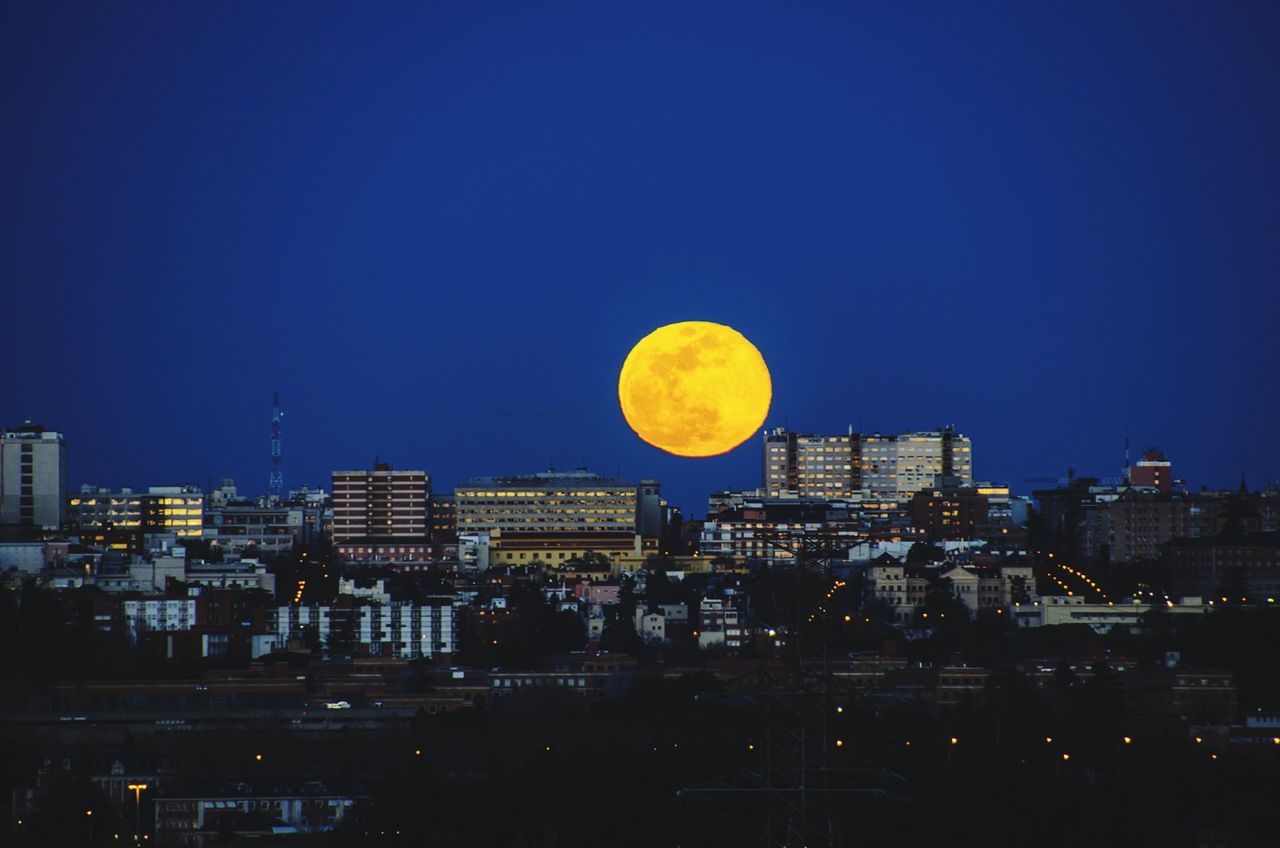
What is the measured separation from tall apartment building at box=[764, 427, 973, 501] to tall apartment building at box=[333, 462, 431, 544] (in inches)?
432

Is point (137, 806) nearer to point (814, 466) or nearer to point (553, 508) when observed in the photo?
point (553, 508)

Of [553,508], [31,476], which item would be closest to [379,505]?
[553,508]

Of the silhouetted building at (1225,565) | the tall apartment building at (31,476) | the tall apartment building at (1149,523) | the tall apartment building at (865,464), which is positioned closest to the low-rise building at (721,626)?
the silhouetted building at (1225,565)

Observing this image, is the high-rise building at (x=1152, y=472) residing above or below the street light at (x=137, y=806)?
above

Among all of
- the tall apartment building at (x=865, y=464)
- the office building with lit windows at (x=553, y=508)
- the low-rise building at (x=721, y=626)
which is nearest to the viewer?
the low-rise building at (x=721, y=626)

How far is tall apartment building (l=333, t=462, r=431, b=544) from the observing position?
192ft

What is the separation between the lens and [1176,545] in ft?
146

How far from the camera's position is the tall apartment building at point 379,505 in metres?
58.4

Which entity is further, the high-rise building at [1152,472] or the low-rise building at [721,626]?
the high-rise building at [1152,472]

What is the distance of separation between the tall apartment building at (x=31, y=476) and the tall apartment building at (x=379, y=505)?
20.3ft

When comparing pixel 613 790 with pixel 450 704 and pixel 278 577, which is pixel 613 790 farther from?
pixel 278 577

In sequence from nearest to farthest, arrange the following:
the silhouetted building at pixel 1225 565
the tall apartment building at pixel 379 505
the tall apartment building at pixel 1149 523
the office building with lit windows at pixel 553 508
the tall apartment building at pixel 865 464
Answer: the silhouetted building at pixel 1225 565, the tall apartment building at pixel 1149 523, the tall apartment building at pixel 379 505, the office building with lit windows at pixel 553 508, the tall apartment building at pixel 865 464

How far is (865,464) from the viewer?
6638 centimetres

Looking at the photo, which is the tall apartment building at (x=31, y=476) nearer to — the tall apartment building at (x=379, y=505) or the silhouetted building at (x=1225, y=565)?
the tall apartment building at (x=379, y=505)
